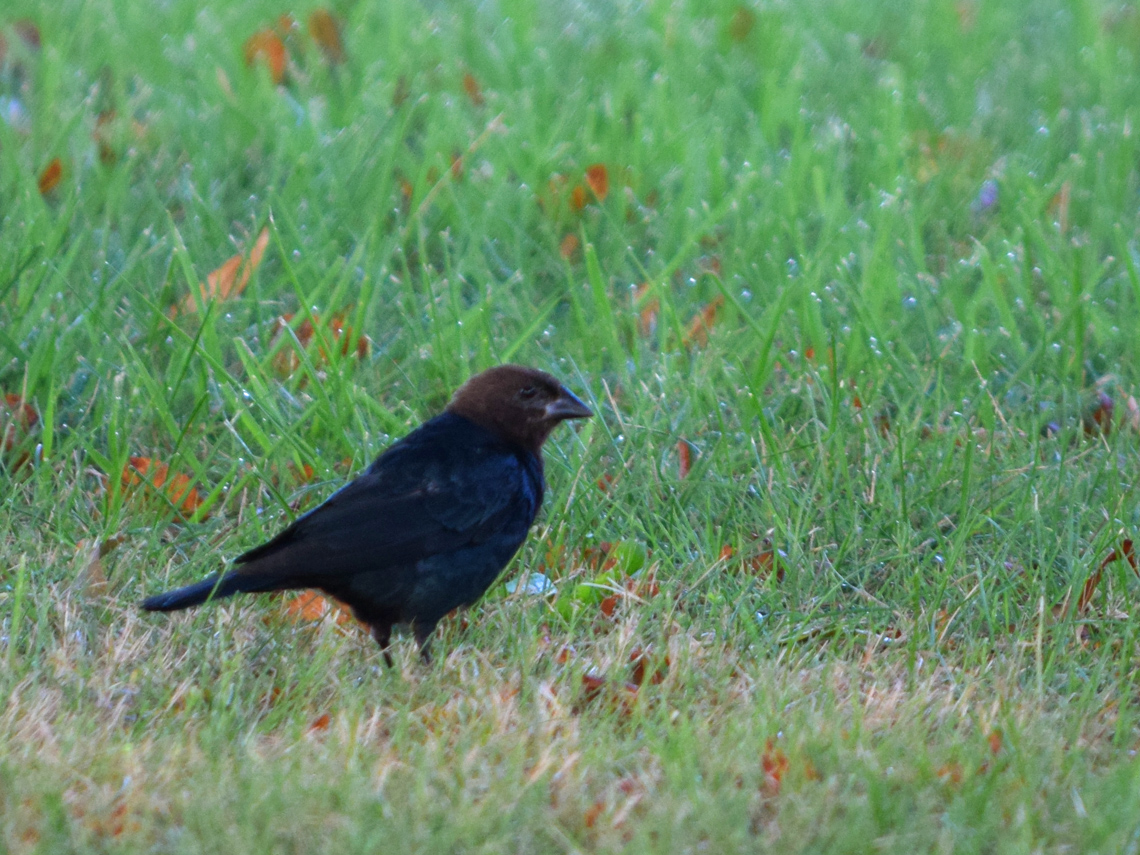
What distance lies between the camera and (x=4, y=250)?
4625 millimetres

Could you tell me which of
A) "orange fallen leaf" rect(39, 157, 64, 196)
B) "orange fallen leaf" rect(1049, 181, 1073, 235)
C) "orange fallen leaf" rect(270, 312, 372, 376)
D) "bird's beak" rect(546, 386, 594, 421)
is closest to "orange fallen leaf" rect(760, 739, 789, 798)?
"bird's beak" rect(546, 386, 594, 421)

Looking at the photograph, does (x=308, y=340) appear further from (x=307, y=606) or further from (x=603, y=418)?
(x=307, y=606)

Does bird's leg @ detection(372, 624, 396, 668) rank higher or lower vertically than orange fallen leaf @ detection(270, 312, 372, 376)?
lower

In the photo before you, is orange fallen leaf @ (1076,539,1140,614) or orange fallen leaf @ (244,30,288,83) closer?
orange fallen leaf @ (1076,539,1140,614)

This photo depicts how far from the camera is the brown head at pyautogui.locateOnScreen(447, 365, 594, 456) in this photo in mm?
3822

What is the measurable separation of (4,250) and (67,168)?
3.37 feet

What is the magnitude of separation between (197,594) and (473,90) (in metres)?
3.94

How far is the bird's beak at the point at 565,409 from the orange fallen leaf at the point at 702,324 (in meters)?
0.88

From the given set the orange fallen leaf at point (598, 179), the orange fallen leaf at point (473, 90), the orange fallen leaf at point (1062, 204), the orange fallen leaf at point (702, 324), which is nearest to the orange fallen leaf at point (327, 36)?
the orange fallen leaf at point (473, 90)

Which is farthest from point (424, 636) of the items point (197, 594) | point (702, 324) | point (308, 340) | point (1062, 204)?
point (1062, 204)

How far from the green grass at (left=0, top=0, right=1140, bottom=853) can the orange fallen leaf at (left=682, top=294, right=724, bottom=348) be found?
49mm

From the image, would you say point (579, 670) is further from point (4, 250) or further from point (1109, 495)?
point (4, 250)

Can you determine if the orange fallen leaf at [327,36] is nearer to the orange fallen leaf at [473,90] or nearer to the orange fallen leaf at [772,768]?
the orange fallen leaf at [473,90]

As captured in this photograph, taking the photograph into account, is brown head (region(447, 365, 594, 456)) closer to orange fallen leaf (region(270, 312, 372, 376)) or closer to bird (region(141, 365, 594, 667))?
bird (region(141, 365, 594, 667))
